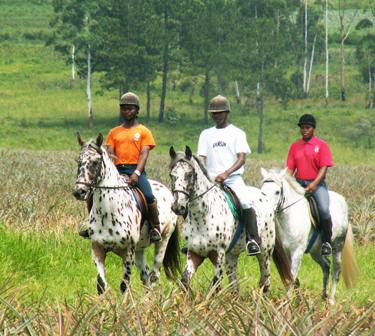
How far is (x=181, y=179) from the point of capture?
10906 mm

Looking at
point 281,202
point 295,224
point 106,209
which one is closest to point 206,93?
point 295,224

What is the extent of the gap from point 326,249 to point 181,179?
12.4 feet

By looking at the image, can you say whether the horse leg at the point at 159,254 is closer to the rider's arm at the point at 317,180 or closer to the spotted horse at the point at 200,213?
the spotted horse at the point at 200,213

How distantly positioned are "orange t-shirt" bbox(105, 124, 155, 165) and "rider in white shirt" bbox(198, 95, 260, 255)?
733 millimetres

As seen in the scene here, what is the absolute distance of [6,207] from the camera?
1803 centimetres

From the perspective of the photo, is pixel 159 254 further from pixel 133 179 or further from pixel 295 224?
pixel 295 224

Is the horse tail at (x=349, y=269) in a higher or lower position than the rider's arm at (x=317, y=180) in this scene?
lower

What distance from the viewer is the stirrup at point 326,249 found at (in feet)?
45.9

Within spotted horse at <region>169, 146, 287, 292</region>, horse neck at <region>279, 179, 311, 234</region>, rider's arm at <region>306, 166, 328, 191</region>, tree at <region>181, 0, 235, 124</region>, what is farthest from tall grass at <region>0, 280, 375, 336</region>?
tree at <region>181, 0, 235, 124</region>

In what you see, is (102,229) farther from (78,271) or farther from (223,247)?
(78,271)

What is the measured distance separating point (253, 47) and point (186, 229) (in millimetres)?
83094

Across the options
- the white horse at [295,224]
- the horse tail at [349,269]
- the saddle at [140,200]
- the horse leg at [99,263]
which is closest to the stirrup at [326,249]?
the white horse at [295,224]

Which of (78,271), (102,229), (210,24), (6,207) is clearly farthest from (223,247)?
(210,24)

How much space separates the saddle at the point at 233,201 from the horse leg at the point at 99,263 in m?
1.50
